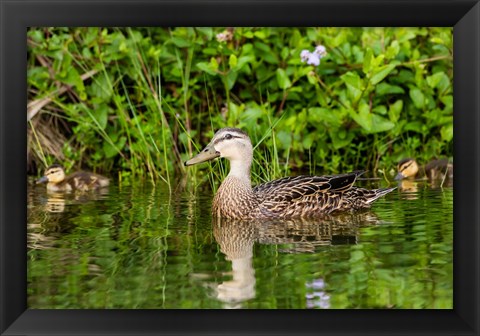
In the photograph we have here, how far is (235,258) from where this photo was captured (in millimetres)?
4867

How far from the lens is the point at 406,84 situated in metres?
8.48

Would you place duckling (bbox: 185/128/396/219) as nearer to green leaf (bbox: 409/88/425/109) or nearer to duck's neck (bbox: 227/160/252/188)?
duck's neck (bbox: 227/160/252/188)

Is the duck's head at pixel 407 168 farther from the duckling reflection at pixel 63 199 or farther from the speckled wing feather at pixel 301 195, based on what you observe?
the duckling reflection at pixel 63 199

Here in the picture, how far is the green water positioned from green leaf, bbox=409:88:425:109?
6.15 ft

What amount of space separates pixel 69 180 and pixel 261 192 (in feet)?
6.72

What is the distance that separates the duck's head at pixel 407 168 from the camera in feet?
25.5

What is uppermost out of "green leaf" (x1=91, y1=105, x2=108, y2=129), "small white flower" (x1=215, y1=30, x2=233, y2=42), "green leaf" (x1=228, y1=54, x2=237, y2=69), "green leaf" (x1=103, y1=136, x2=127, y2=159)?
"small white flower" (x1=215, y1=30, x2=233, y2=42)

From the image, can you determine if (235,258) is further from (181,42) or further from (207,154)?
(181,42)

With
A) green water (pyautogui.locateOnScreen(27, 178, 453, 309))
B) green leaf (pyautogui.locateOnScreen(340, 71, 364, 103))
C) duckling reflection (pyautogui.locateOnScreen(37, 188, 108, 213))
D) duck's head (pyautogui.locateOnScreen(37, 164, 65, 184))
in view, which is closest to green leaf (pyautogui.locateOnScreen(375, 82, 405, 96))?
green leaf (pyautogui.locateOnScreen(340, 71, 364, 103))

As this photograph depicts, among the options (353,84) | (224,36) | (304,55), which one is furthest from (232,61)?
(353,84)

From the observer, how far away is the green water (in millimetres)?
4266
